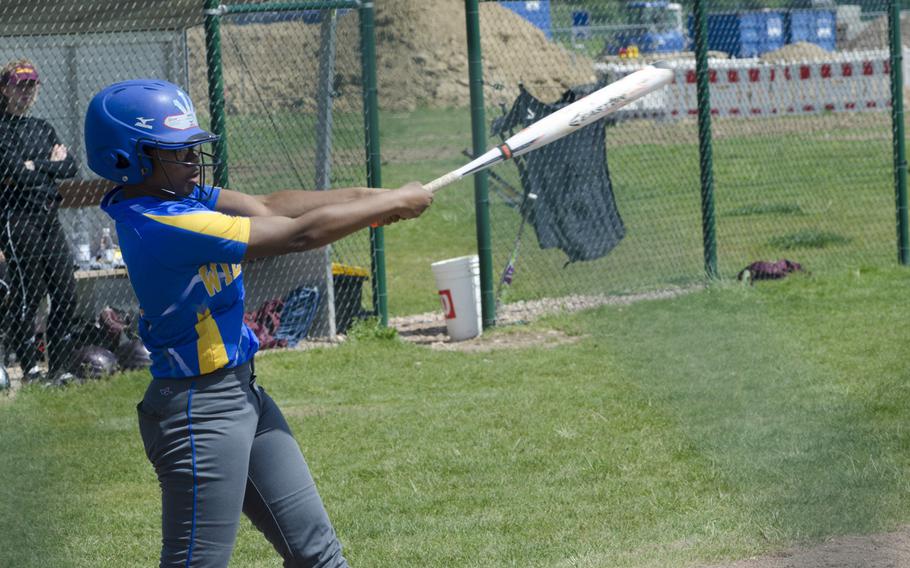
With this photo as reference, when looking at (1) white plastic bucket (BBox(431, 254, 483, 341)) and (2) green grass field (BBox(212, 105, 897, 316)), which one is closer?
(1) white plastic bucket (BBox(431, 254, 483, 341))

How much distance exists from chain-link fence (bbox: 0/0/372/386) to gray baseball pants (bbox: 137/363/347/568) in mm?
4667

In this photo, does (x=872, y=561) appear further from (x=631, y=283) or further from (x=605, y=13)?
(x=605, y=13)

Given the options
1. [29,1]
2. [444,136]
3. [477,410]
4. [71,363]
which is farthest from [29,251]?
[444,136]

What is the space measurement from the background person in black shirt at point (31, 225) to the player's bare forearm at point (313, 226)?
15.9ft

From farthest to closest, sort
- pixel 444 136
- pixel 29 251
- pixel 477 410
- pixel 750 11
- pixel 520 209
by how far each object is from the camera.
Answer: pixel 444 136 < pixel 750 11 < pixel 520 209 < pixel 29 251 < pixel 477 410

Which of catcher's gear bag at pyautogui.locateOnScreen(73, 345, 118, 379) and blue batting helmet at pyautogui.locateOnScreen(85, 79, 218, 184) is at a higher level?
blue batting helmet at pyautogui.locateOnScreen(85, 79, 218, 184)

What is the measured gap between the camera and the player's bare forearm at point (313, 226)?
3090 mm

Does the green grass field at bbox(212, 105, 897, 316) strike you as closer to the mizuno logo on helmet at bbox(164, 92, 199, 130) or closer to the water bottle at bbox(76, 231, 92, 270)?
the water bottle at bbox(76, 231, 92, 270)

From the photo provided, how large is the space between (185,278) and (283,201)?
0.71 m

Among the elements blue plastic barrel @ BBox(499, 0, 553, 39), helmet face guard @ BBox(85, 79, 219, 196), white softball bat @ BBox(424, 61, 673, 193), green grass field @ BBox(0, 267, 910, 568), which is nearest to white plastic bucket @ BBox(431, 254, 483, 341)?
green grass field @ BBox(0, 267, 910, 568)

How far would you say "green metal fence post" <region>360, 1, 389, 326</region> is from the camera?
8.43 m

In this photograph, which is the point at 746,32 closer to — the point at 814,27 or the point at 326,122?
the point at 814,27

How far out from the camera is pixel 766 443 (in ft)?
18.6

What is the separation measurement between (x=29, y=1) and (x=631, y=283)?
4.94m
